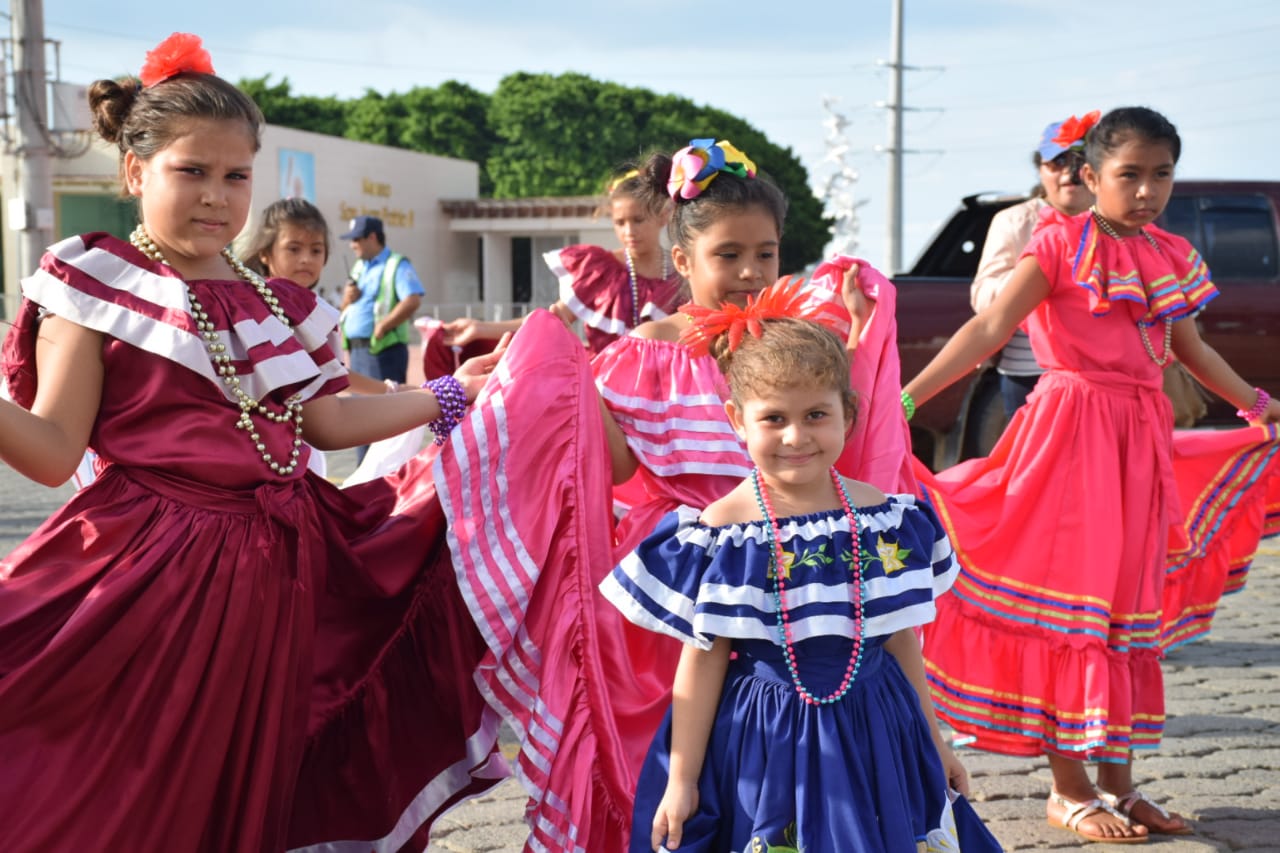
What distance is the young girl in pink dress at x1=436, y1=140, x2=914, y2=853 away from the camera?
2871 mm

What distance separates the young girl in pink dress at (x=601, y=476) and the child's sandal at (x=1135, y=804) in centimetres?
128

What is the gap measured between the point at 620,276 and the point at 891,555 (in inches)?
138

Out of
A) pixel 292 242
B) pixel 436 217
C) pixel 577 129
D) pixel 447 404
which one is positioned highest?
pixel 577 129

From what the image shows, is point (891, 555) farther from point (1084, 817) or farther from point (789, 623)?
point (1084, 817)

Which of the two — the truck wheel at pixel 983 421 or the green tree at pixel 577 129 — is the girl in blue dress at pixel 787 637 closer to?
the truck wheel at pixel 983 421

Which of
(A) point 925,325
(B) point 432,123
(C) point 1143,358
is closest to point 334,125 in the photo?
(B) point 432,123

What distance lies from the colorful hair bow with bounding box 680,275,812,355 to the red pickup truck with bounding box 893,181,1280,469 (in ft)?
17.3

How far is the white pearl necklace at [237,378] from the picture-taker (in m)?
2.67

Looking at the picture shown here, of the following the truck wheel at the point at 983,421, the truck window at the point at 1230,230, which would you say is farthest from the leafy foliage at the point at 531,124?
the truck wheel at the point at 983,421

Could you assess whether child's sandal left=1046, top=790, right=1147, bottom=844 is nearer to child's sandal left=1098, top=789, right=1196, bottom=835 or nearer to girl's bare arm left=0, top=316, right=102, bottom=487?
child's sandal left=1098, top=789, right=1196, bottom=835

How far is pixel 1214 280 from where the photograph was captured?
28.7ft

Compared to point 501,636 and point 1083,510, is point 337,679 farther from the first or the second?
point 1083,510

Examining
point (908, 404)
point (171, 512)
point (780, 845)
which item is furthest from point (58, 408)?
point (908, 404)

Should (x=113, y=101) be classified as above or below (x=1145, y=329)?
above
